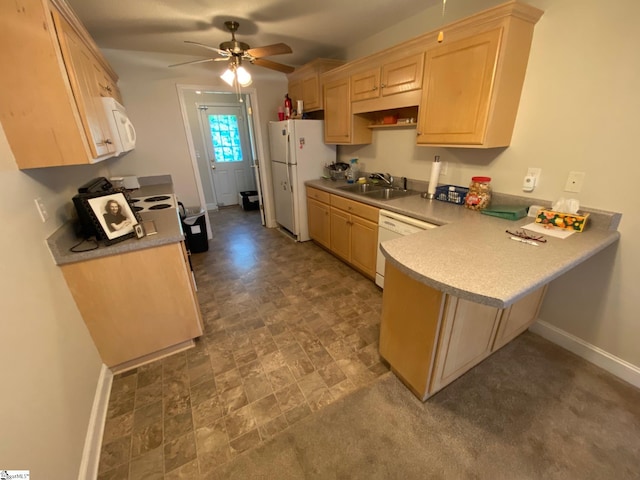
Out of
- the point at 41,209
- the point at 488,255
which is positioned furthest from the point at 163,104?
the point at 488,255

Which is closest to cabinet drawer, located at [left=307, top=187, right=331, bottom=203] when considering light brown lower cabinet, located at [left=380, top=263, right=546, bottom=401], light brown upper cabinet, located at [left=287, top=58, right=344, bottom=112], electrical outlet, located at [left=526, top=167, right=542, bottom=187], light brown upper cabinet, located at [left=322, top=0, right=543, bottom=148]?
light brown upper cabinet, located at [left=287, top=58, right=344, bottom=112]

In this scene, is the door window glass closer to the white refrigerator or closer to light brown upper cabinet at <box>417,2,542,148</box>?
the white refrigerator

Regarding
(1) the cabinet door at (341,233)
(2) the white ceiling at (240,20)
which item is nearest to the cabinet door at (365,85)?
(2) the white ceiling at (240,20)

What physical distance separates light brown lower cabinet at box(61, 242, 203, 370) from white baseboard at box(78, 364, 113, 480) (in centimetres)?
12

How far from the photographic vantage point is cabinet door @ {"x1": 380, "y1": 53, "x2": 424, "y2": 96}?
6.73 ft

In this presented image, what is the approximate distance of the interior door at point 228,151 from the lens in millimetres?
5375

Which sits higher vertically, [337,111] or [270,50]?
[270,50]

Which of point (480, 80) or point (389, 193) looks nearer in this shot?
point (480, 80)

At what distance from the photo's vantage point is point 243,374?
5.76ft

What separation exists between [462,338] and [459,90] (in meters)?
1.62

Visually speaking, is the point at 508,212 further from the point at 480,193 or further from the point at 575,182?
the point at 575,182

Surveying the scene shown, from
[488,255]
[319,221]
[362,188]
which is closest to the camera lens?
[488,255]

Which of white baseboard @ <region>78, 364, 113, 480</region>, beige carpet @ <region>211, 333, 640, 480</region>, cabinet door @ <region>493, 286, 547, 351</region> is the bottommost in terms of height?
beige carpet @ <region>211, 333, 640, 480</region>

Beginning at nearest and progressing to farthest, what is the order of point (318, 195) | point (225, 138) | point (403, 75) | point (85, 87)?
1. point (85, 87)
2. point (403, 75)
3. point (318, 195)
4. point (225, 138)
